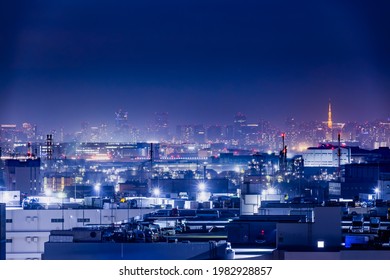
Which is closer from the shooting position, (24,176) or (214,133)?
(24,176)

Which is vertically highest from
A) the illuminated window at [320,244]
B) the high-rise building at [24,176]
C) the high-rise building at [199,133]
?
the high-rise building at [199,133]

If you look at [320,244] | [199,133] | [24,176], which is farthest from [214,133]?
[320,244]

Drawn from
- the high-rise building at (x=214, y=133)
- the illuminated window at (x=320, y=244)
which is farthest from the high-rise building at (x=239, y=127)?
the illuminated window at (x=320, y=244)

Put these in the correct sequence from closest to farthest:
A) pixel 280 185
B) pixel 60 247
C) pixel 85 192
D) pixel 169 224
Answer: pixel 60 247 < pixel 169 224 < pixel 85 192 < pixel 280 185

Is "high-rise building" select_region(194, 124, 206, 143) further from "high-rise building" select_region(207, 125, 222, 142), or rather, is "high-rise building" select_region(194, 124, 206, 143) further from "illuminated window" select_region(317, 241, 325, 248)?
"illuminated window" select_region(317, 241, 325, 248)

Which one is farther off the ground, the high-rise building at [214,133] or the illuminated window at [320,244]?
the high-rise building at [214,133]

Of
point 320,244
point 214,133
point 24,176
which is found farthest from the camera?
point 214,133

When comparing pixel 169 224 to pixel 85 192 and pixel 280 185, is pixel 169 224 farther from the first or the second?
pixel 280 185

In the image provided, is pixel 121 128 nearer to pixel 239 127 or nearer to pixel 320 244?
pixel 239 127

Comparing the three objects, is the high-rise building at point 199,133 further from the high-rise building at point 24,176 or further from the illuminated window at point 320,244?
the illuminated window at point 320,244

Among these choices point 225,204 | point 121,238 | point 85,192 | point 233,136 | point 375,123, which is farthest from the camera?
point 233,136
